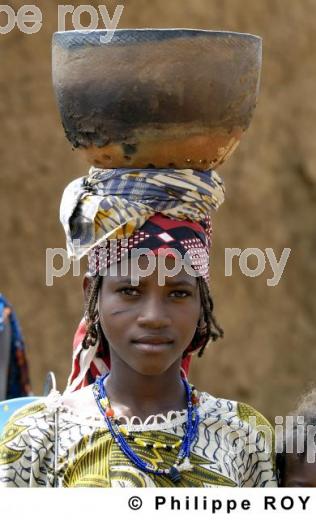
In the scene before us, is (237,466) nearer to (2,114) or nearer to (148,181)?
(148,181)

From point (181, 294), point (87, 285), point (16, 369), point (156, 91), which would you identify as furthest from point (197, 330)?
point (16, 369)

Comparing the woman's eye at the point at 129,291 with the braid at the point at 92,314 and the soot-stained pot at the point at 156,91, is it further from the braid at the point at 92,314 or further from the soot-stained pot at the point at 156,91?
the soot-stained pot at the point at 156,91

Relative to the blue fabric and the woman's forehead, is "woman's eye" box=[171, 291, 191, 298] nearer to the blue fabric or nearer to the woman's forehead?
the woman's forehead

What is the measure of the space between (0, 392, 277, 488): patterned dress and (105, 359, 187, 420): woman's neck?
0.03m

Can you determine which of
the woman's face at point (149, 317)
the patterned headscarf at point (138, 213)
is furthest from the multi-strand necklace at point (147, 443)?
the patterned headscarf at point (138, 213)

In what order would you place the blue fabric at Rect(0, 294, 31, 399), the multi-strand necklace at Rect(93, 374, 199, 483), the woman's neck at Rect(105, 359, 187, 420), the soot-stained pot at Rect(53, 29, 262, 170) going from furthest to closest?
the blue fabric at Rect(0, 294, 31, 399) → the woman's neck at Rect(105, 359, 187, 420) → the multi-strand necklace at Rect(93, 374, 199, 483) → the soot-stained pot at Rect(53, 29, 262, 170)

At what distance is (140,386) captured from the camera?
3711 millimetres

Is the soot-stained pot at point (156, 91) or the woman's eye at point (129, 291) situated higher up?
the soot-stained pot at point (156, 91)

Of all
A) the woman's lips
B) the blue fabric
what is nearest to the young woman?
the woman's lips

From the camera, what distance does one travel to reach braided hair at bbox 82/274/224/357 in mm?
3742

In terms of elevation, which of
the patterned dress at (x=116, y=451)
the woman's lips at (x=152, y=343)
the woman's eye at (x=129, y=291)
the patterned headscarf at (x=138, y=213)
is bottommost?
the patterned dress at (x=116, y=451)

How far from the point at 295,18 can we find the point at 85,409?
6.40m

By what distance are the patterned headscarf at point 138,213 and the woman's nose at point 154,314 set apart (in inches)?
5.3

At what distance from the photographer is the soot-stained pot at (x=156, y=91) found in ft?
11.4
